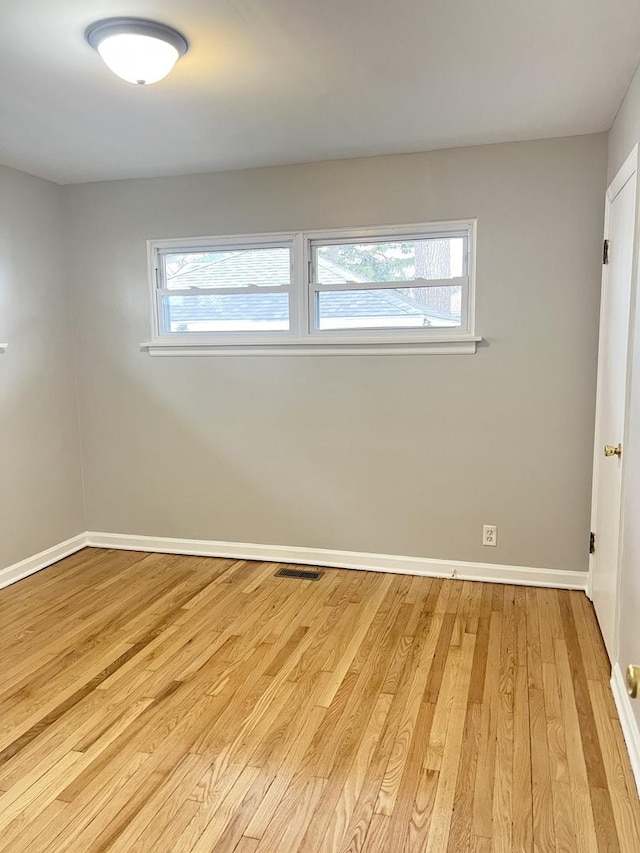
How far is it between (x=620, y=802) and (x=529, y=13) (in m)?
2.48

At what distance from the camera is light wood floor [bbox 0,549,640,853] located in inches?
71.6

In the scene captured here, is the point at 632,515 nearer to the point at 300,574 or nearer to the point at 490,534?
the point at 490,534

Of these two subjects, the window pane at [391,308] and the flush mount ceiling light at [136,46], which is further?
the window pane at [391,308]

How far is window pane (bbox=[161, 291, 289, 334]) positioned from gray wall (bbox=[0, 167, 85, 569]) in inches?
29.3

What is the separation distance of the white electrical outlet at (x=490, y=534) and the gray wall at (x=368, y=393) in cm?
4

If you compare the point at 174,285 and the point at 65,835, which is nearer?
the point at 65,835

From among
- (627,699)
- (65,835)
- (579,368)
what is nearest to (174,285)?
(579,368)

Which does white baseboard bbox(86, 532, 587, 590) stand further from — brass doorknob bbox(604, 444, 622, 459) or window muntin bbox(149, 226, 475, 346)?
window muntin bbox(149, 226, 475, 346)

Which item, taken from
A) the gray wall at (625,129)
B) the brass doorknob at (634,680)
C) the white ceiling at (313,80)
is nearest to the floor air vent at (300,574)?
the brass doorknob at (634,680)

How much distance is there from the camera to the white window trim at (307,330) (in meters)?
3.51

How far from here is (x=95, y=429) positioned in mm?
4277

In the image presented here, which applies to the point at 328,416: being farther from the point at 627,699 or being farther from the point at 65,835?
the point at 65,835

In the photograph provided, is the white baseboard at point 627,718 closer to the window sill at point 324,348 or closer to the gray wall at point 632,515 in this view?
the gray wall at point 632,515

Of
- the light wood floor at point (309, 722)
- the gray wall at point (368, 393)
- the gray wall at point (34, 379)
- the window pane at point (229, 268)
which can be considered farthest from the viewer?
the window pane at point (229, 268)
